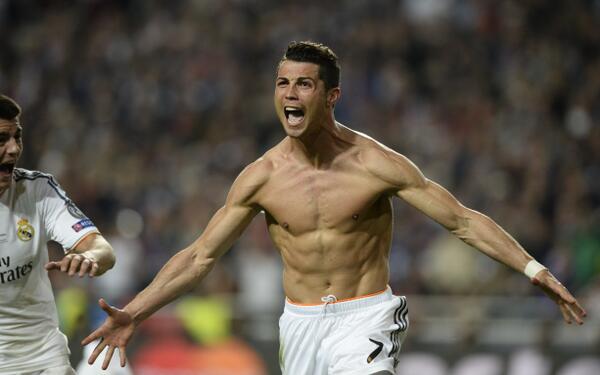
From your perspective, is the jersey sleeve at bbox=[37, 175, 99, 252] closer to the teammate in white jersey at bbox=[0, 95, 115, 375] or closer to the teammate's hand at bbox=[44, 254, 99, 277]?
the teammate in white jersey at bbox=[0, 95, 115, 375]

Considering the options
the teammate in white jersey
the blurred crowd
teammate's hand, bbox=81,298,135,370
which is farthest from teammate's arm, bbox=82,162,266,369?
the blurred crowd

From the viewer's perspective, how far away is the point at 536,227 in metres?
11.2

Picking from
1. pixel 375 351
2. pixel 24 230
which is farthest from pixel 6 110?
pixel 375 351

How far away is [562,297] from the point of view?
5.86m

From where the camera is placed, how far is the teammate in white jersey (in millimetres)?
5773

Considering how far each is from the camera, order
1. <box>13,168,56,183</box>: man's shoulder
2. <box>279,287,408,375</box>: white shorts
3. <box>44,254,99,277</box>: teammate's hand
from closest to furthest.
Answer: <box>44,254,99,277</box>: teammate's hand < <box>13,168,56,183</box>: man's shoulder < <box>279,287,408,375</box>: white shorts

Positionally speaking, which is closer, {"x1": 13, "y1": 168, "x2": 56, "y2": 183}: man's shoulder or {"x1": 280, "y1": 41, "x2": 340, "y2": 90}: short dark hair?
{"x1": 13, "y1": 168, "x2": 56, "y2": 183}: man's shoulder

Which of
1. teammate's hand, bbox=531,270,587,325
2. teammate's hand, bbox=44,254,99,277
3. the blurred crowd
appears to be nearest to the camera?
teammate's hand, bbox=44,254,99,277

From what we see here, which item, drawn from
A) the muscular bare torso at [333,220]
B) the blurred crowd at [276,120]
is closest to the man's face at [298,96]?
the muscular bare torso at [333,220]

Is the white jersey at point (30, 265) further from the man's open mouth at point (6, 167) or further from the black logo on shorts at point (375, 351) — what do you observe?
the black logo on shorts at point (375, 351)

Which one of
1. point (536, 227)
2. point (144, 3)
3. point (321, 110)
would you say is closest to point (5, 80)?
point (144, 3)

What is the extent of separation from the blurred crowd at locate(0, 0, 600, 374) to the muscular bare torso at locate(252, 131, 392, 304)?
455 centimetres

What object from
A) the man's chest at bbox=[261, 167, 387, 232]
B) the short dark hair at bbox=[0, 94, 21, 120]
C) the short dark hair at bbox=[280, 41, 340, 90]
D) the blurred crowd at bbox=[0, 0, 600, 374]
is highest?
the short dark hair at bbox=[280, 41, 340, 90]

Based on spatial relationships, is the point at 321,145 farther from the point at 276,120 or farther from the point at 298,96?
the point at 276,120
